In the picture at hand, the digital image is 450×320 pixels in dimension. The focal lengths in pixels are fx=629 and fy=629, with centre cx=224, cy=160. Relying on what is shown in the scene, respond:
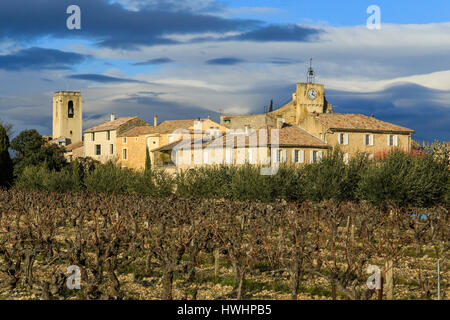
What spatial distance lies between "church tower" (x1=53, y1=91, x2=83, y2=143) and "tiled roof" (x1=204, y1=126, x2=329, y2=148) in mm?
57390

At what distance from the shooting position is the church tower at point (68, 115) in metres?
112

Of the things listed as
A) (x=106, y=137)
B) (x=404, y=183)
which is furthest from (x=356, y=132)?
(x=106, y=137)

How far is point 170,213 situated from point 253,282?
1096cm

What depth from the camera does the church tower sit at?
112 metres

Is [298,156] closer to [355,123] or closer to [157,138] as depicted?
[355,123]

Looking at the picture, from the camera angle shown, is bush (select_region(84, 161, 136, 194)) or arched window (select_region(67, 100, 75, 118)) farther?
arched window (select_region(67, 100, 75, 118))

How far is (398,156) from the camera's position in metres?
35.2

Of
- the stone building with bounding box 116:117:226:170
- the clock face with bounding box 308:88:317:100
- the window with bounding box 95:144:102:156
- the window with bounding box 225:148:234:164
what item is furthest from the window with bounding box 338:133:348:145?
the window with bounding box 95:144:102:156

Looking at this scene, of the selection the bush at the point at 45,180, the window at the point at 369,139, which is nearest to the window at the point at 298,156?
the window at the point at 369,139

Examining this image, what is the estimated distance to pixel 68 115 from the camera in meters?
114

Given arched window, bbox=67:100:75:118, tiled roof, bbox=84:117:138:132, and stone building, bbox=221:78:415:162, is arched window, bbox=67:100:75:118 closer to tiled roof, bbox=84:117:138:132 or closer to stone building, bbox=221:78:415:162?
tiled roof, bbox=84:117:138:132

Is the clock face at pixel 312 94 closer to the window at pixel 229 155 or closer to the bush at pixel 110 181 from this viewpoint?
the window at pixel 229 155

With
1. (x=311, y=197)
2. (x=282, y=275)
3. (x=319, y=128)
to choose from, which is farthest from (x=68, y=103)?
(x=282, y=275)
